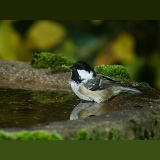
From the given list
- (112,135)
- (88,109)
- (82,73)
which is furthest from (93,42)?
(112,135)

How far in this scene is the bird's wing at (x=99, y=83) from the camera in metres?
8.03

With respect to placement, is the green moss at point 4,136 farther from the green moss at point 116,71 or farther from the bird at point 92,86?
the green moss at point 116,71

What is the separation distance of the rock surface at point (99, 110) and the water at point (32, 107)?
7.6 inches

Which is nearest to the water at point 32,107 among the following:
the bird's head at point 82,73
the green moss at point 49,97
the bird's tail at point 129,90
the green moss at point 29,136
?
the green moss at point 49,97

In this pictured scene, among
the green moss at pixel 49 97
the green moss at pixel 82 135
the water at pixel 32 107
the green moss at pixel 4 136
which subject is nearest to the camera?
the green moss at pixel 4 136

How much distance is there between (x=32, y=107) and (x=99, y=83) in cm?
102

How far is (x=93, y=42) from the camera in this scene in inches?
391

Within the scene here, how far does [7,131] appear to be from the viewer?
5379 millimetres

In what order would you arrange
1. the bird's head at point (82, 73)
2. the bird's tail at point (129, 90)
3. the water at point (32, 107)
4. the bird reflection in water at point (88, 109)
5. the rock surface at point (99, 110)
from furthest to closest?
the bird's head at point (82, 73), the bird's tail at point (129, 90), the bird reflection in water at point (88, 109), the water at point (32, 107), the rock surface at point (99, 110)

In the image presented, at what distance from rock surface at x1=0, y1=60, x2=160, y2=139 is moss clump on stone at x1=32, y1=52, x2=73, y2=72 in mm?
100

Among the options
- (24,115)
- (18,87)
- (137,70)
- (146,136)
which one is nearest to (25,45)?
(18,87)

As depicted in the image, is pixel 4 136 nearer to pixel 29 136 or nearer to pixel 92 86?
pixel 29 136

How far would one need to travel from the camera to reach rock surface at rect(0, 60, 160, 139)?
5711mm

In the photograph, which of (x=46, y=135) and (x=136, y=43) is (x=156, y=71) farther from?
(x=46, y=135)
